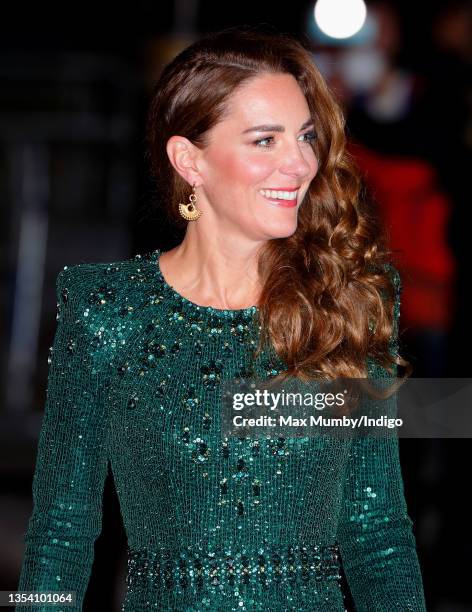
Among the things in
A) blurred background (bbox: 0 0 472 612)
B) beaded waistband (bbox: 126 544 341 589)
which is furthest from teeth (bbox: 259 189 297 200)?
beaded waistband (bbox: 126 544 341 589)

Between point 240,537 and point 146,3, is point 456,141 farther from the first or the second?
point 240,537

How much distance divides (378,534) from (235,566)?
10.1 inches

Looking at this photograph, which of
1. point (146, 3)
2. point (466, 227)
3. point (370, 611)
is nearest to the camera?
point (370, 611)

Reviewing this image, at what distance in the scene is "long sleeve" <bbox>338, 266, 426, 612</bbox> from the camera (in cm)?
200

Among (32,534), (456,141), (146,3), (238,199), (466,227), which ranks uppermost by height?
(146,3)

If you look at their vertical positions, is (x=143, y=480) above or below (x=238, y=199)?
below

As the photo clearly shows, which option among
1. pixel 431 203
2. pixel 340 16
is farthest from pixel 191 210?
pixel 340 16

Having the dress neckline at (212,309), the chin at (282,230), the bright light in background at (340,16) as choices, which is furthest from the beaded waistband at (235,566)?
the bright light in background at (340,16)

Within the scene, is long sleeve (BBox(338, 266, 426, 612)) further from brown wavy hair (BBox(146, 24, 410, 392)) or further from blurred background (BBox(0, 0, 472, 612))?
blurred background (BBox(0, 0, 472, 612))

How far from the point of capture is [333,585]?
6.74 feet

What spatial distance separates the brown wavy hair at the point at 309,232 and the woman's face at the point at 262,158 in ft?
0.11

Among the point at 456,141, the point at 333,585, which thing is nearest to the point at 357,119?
the point at 456,141

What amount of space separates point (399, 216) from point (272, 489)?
2.43 metres

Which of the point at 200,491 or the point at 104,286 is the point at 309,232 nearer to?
the point at 104,286
